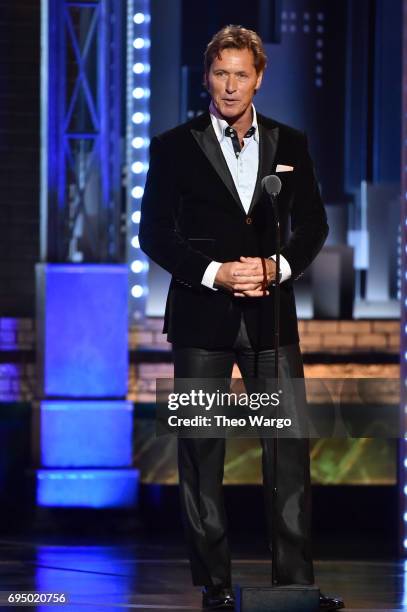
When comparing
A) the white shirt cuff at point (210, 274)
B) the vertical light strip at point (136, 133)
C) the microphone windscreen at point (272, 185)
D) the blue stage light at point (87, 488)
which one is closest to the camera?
the microphone windscreen at point (272, 185)

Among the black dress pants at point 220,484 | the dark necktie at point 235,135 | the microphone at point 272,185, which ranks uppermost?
the dark necktie at point 235,135

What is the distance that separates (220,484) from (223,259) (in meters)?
0.55

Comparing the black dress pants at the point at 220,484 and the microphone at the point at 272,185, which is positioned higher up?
the microphone at the point at 272,185

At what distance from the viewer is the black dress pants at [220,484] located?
326cm

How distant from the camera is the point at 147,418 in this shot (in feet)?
18.6

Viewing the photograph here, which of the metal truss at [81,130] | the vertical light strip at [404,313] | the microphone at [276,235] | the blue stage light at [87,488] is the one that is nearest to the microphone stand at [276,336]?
the microphone at [276,235]

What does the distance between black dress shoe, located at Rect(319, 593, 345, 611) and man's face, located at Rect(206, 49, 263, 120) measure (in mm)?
1193

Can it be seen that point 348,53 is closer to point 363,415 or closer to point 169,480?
point 363,415

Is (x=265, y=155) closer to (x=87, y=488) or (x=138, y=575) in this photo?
(x=138, y=575)

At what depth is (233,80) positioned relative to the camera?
3.25 meters

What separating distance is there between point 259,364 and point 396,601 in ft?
2.60

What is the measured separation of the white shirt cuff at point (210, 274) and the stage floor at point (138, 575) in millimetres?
810

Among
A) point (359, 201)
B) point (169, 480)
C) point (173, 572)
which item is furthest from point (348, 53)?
point (173, 572)

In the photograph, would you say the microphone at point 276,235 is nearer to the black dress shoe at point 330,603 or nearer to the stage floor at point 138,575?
the black dress shoe at point 330,603
